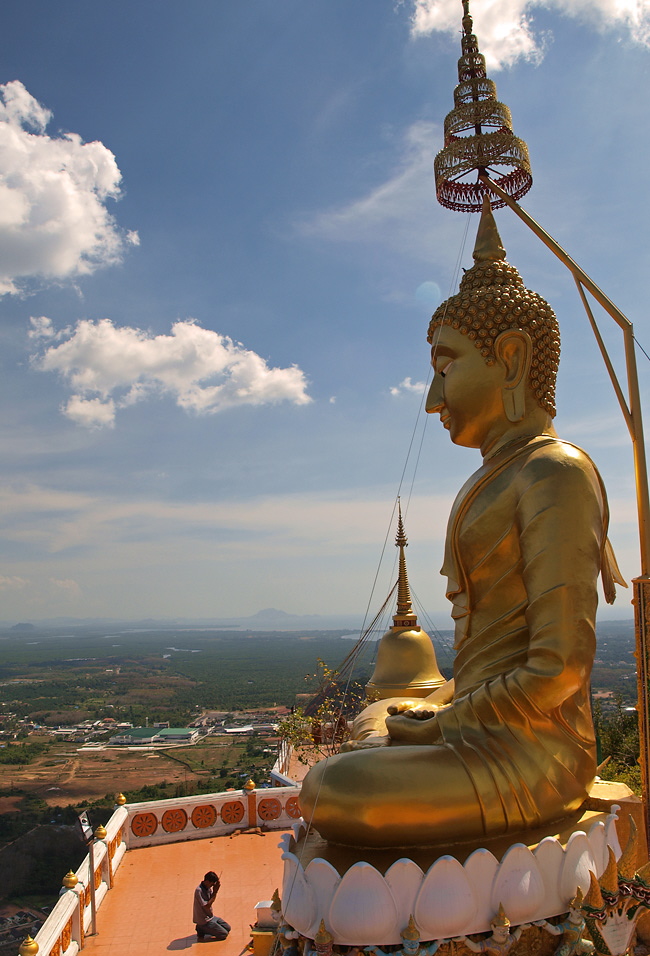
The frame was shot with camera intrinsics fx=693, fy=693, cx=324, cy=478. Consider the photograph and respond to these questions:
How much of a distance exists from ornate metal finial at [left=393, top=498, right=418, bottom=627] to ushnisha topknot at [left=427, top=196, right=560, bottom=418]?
4262 millimetres

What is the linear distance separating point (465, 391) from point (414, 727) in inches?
104

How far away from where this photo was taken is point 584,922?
407 cm

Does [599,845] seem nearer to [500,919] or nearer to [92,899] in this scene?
[500,919]

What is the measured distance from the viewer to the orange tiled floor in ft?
24.5

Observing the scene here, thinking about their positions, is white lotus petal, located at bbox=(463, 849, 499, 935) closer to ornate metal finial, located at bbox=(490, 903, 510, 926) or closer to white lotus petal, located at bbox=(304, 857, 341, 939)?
ornate metal finial, located at bbox=(490, 903, 510, 926)

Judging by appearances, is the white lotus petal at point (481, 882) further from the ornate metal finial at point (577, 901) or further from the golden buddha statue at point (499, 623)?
the ornate metal finial at point (577, 901)

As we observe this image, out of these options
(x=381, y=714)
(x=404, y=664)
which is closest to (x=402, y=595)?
(x=404, y=664)

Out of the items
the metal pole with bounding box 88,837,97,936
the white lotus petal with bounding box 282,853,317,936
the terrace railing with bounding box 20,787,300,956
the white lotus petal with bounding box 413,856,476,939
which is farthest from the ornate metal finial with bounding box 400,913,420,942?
the terrace railing with bounding box 20,787,300,956

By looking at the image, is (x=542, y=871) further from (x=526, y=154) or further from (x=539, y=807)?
(x=526, y=154)

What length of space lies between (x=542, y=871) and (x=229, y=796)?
8.32 metres

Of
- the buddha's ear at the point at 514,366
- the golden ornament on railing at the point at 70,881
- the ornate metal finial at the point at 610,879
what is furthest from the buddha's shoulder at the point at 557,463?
the golden ornament on railing at the point at 70,881

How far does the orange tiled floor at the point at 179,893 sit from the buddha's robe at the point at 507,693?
441 centimetres

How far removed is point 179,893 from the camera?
880 centimetres

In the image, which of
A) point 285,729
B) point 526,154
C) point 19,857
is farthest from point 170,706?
point 526,154
